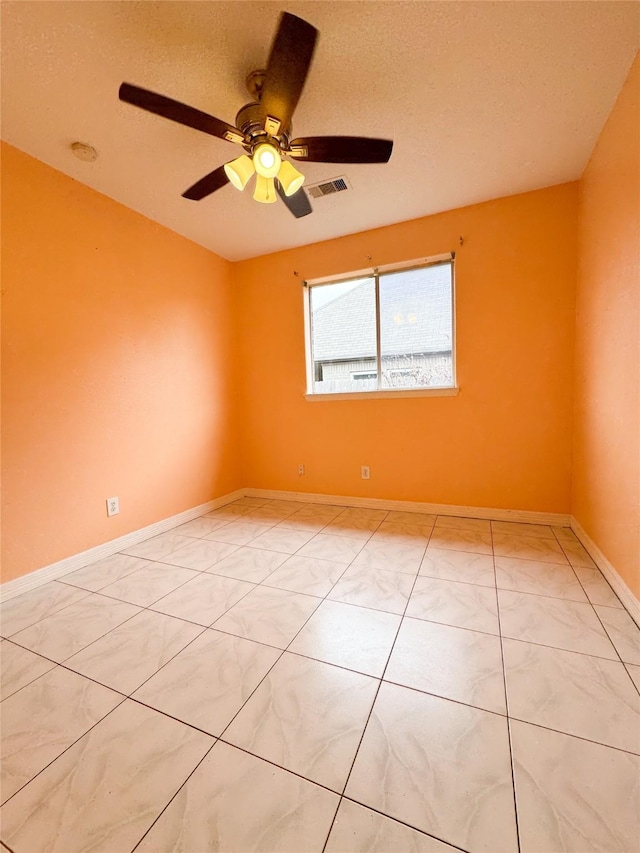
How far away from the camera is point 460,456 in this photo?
9.15 ft

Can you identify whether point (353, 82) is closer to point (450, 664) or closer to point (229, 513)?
point (450, 664)

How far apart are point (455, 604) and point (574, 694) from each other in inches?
21.5

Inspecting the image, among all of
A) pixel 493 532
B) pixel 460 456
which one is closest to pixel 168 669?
pixel 493 532

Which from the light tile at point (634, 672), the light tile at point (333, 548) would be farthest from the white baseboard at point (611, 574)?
the light tile at point (333, 548)

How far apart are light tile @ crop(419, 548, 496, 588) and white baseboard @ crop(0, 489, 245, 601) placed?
2120 millimetres

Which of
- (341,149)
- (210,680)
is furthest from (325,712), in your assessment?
(341,149)

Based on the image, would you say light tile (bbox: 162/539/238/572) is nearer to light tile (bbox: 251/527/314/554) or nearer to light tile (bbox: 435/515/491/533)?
light tile (bbox: 251/527/314/554)

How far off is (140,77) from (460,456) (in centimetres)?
310

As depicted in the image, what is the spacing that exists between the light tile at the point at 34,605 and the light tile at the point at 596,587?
2.76 meters

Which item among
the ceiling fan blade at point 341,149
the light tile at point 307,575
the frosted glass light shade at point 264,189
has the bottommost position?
the light tile at point 307,575

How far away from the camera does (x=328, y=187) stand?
2326 mm

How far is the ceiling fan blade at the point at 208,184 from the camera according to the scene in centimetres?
171

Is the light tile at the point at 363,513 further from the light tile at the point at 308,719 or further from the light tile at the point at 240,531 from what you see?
the light tile at the point at 308,719

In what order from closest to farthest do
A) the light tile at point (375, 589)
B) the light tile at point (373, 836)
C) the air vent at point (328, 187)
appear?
the light tile at point (373, 836)
the light tile at point (375, 589)
the air vent at point (328, 187)
